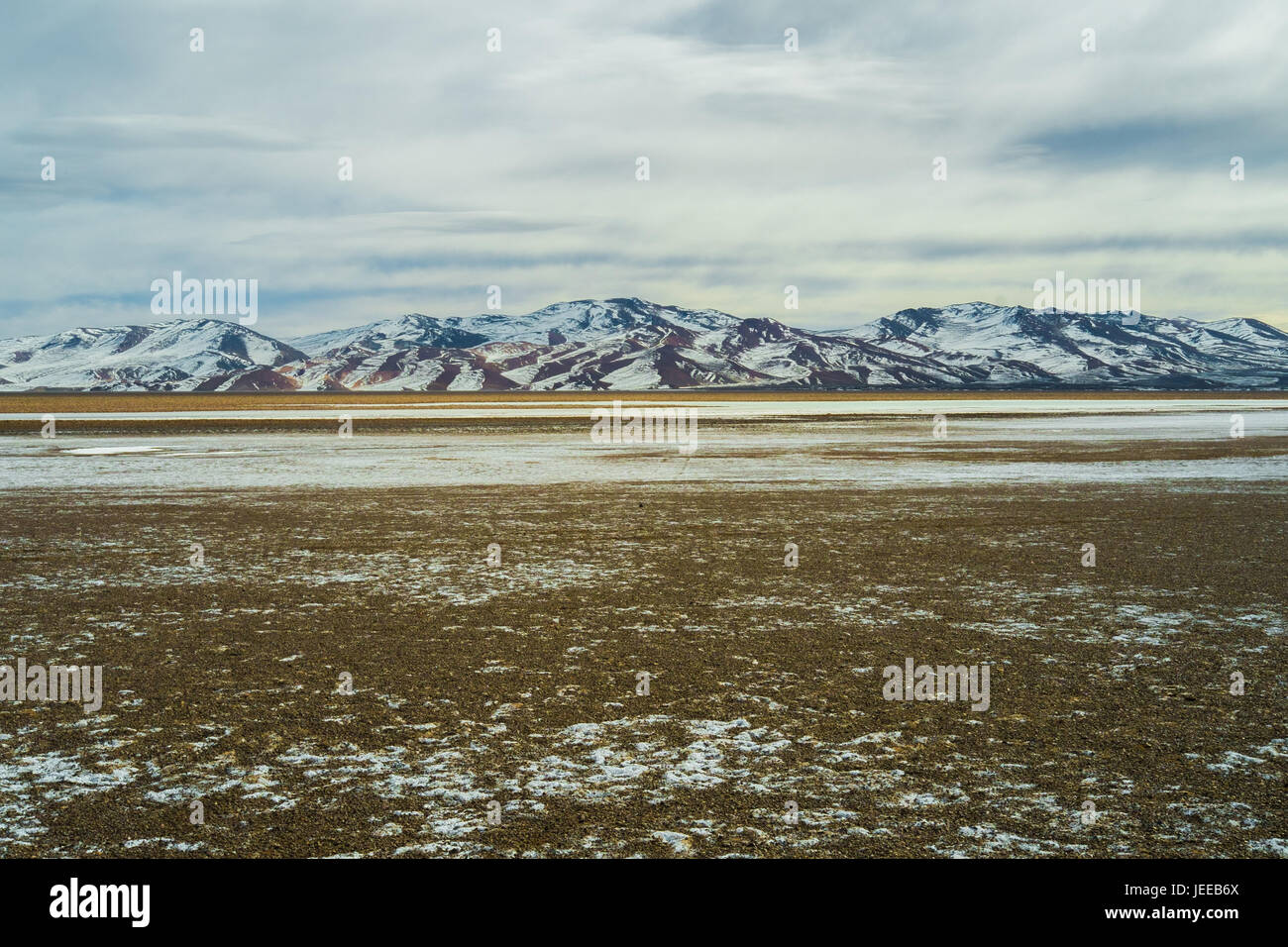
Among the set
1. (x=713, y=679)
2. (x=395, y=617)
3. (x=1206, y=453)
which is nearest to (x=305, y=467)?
(x=395, y=617)

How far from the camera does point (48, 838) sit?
5098 millimetres

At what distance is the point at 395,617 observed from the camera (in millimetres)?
10352

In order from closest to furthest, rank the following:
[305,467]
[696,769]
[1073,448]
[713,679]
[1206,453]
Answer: [696,769]
[713,679]
[305,467]
[1206,453]
[1073,448]

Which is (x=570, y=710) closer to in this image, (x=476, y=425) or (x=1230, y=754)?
(x=1230, y=754)

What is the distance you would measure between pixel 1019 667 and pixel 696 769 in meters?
3.58
